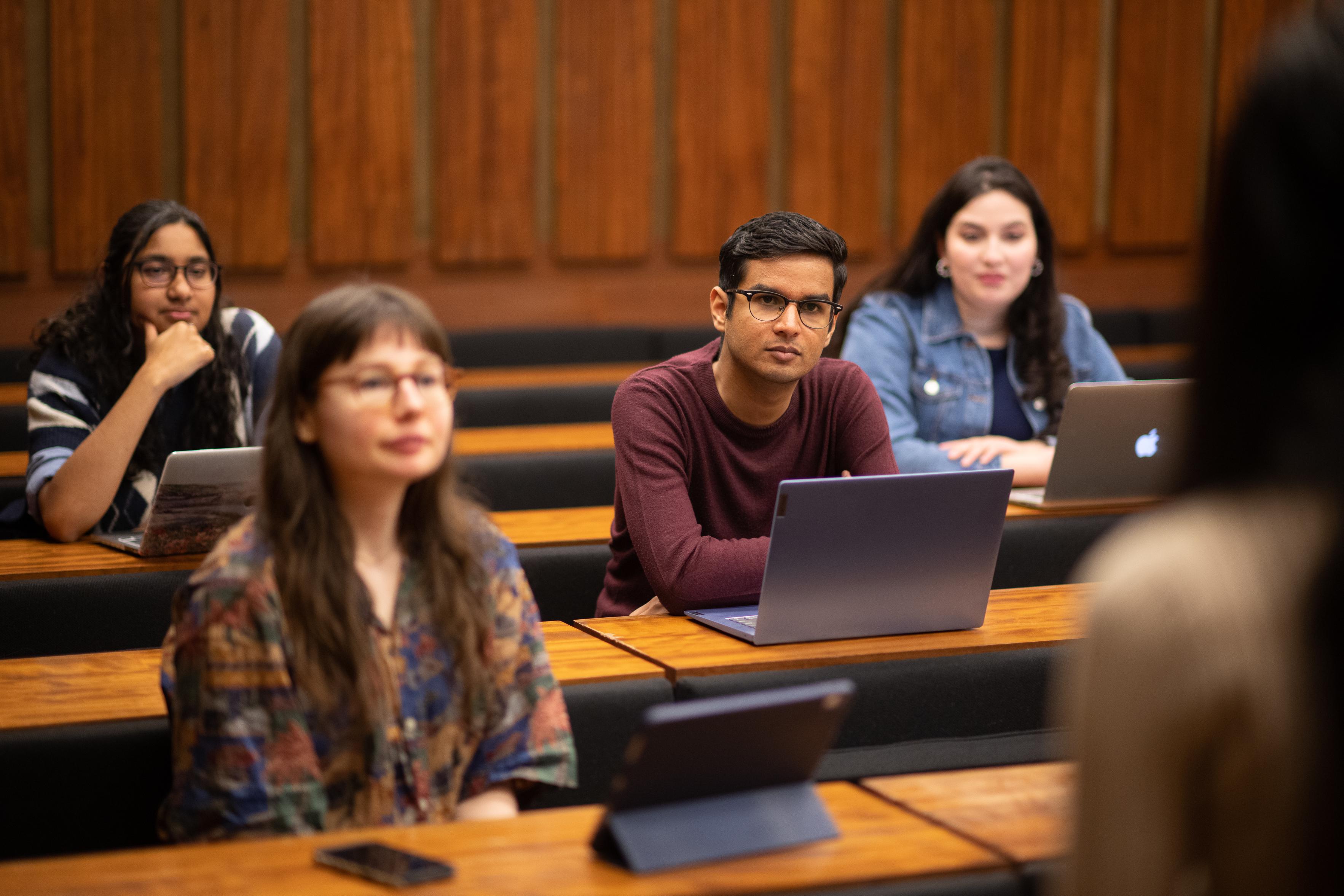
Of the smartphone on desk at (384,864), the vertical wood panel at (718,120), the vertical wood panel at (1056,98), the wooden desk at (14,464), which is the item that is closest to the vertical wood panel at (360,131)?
the vertical wood panel at (718,120)

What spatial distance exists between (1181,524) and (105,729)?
1.32 metres

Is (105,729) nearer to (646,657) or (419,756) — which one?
(419,756)

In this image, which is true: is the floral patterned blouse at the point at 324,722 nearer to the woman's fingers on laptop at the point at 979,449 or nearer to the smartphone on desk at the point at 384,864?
the smartphone on desk at the point at 384,864

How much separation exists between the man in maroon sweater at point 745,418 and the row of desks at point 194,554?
238mm

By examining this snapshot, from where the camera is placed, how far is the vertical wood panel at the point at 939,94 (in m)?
6.10

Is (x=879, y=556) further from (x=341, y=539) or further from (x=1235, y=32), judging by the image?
(x=1235, y=32)

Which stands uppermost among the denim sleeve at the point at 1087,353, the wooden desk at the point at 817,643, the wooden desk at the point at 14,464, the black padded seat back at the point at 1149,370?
the denim sleeve at the point at 1087,353

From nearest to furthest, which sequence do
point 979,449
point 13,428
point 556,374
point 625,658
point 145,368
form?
point 625,658 → point 145,368 → point 979,449 → point 13,428 → point 556,374

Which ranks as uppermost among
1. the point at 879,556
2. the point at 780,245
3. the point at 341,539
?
the point at 780,245

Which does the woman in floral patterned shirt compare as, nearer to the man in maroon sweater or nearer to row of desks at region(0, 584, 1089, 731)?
row of desks at region(0, 584, 1089, 731)

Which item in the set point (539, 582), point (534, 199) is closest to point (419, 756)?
point (539, 582)

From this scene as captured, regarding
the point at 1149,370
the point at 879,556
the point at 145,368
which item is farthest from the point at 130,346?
the point at 1149,370

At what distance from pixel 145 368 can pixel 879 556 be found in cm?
147

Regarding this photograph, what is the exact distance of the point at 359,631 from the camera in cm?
147
